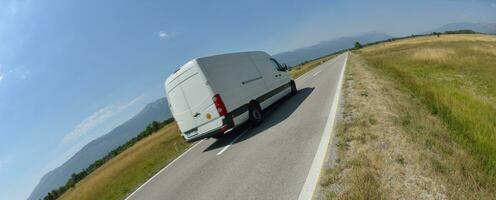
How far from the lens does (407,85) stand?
45.6ft

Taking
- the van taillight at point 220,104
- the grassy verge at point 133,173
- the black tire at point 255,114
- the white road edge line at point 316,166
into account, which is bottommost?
the white road edge line at point 316,166

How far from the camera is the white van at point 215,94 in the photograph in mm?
10609

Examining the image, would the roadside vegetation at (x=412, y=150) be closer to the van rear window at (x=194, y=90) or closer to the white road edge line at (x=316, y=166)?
the white road edge line at (x=316, y=166)

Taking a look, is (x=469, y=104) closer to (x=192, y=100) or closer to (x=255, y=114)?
(x=255, y=114)

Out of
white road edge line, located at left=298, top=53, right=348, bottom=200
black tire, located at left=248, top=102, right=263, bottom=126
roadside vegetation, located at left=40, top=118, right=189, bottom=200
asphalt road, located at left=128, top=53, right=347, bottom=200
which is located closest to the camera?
white road edge line, located at left=298, top=53, right=348, bottom=200

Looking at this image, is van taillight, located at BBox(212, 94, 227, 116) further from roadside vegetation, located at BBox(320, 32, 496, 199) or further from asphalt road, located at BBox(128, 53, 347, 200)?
roadside vegetation, located at BBox(320, 32, 496, 199)

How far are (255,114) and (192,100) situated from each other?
2.29 m

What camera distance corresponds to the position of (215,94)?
1050cm

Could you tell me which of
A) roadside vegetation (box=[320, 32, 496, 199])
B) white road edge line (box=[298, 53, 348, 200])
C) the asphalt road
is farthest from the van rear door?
roadside vegetation (box=[320, 32, 496, 199])

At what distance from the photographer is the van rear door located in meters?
10.7

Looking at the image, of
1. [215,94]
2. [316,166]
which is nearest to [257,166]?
[316,166]

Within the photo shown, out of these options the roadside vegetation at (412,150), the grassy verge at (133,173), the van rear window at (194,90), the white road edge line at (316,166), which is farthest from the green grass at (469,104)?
the grassy verge at (133,173)

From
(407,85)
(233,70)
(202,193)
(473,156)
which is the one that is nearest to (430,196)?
(473,156)

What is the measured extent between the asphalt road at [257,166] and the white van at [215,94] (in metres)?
0.74
